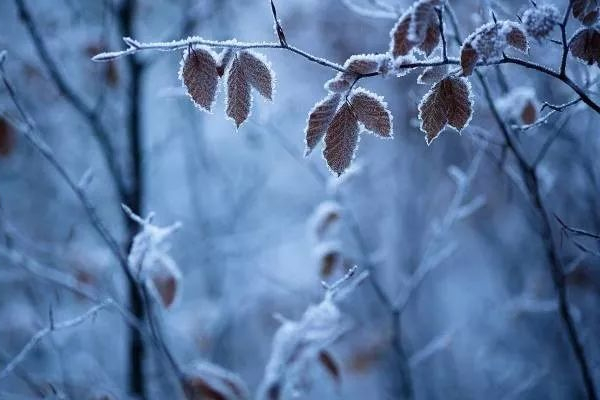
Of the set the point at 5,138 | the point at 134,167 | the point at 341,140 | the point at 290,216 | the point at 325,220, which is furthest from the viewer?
the point at 290,216

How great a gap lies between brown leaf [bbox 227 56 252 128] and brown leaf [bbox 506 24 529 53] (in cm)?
46

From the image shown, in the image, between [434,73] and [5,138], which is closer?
[434,73]

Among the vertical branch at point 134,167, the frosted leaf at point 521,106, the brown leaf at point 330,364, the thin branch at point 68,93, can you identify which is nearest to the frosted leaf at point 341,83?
the frosted leaf at point 521,106

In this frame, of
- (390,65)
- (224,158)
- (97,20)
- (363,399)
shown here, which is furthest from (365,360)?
(390,65)

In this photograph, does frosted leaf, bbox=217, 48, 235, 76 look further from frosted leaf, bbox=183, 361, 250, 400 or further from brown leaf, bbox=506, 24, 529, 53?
frosted leaf, bbox=183, 361, 250, 400

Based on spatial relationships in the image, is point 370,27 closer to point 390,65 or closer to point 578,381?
point 578,381

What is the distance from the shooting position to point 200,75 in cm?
91

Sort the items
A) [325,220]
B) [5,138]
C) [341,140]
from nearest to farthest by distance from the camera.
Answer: [341,140]
[325,220]
[5,138]

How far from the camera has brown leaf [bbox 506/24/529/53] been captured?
87cm

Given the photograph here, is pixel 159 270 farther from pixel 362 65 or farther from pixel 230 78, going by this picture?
pixel 362 65

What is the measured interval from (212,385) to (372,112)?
1.13 metres

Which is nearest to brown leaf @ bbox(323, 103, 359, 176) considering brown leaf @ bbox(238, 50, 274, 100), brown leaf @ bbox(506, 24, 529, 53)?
brown leaf @ bbox(238, 50, 274, 100)

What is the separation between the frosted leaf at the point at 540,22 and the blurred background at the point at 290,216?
0.51 metres

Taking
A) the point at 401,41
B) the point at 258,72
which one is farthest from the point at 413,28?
the point at 258,72
